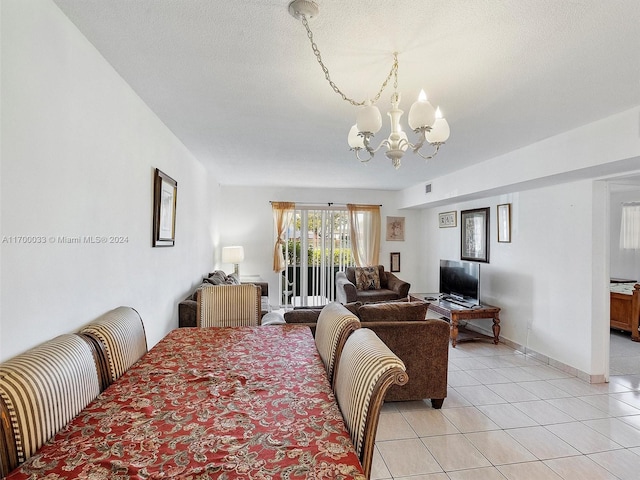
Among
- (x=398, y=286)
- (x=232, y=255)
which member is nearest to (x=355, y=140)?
(x=232, y=255)

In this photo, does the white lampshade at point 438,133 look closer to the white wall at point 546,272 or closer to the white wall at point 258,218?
the white wall at point 546,272

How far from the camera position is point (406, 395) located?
9.21ft

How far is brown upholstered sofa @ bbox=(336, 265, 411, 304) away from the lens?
552 centimetres

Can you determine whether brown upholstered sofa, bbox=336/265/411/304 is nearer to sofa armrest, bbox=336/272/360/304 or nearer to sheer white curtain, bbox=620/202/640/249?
sofa armrest, bbox=336/272/360/304

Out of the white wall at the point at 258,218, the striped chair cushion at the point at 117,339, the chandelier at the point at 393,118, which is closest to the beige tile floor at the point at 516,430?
the striped chair cushion at the point at 117,339

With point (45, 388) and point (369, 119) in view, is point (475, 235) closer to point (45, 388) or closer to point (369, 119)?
point (369, 119)

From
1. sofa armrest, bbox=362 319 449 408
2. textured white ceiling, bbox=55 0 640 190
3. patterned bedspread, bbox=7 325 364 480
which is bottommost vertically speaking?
sofa armrest, bbox=362 319 449 408

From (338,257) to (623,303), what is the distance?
179 inches

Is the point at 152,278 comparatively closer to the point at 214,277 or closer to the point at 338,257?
the point at 214,277

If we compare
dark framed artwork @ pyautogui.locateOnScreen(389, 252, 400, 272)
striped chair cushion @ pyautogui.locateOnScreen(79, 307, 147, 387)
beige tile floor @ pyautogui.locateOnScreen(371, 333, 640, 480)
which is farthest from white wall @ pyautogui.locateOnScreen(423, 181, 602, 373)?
striped chair cushion @ pyautogui.locateOnScreen(79, 307, 147, 387)

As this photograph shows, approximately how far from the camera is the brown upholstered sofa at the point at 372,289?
5.52 meters

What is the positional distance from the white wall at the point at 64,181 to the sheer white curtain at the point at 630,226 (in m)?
6.94

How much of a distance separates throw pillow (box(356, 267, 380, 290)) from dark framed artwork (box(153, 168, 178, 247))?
3.62m

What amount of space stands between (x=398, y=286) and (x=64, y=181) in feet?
16.9
